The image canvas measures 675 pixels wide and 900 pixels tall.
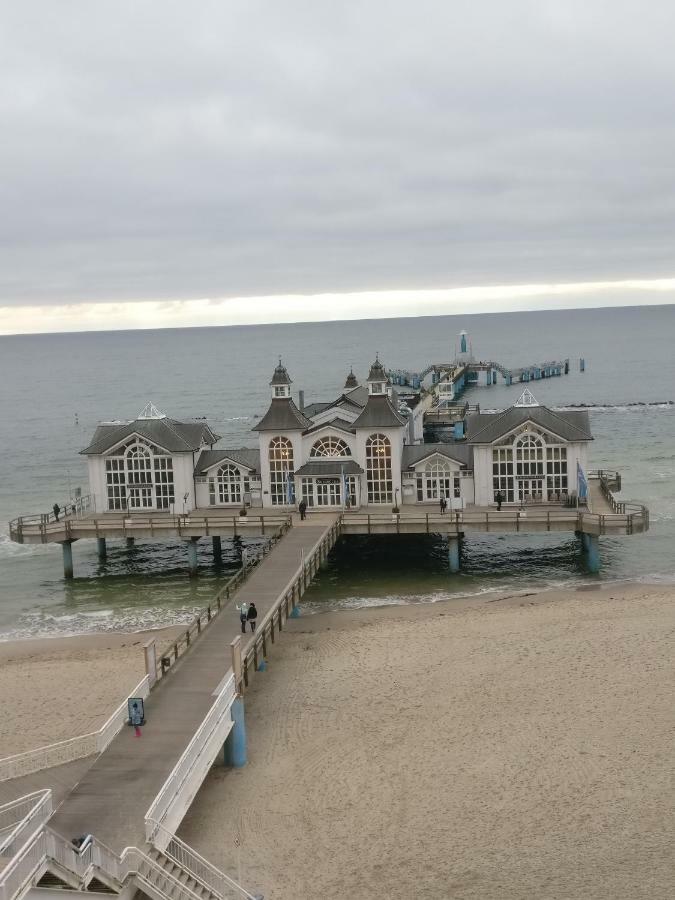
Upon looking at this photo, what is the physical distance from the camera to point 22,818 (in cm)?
1809

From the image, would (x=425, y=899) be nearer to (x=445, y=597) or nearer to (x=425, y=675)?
(x=425, y=675)

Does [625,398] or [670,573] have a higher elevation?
[625,398]

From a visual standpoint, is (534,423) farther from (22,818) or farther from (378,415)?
(22,818)

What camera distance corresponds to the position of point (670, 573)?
4006 centimetres

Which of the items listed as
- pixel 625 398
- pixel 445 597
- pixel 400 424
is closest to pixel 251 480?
pixel 400 424

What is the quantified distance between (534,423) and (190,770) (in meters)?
26.1

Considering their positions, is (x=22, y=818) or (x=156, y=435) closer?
(x=22, y=818)

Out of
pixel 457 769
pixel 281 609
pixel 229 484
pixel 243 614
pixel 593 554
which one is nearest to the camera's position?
pixel 457 769

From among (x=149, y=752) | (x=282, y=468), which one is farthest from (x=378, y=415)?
(x=149, y=752)

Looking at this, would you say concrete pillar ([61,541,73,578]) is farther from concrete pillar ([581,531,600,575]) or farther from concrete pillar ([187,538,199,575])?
concrete pillar ([581,531,600,575])

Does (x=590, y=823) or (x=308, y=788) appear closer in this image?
(x=590, y=823)

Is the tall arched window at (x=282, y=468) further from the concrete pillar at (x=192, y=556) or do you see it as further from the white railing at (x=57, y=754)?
the white railing at (x=57, y=754)

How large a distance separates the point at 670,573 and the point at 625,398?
76137 mm

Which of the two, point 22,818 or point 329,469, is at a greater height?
point 329,469
